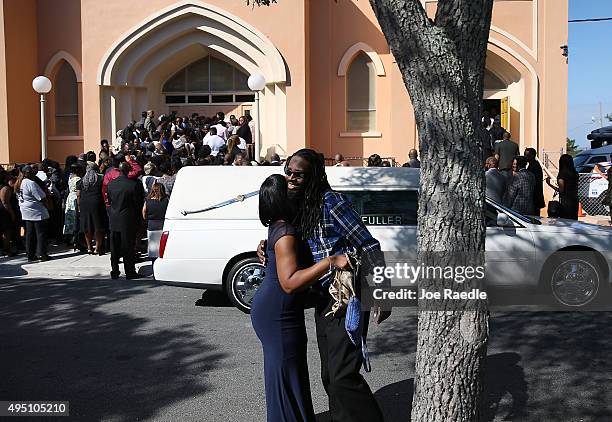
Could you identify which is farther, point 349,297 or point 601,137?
point 601,137

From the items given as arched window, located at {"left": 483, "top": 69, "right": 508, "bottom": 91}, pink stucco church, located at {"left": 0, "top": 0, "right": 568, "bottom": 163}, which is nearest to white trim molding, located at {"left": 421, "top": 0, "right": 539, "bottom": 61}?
pink stucco church, located at {"left": 0, "top": 0, "right": 568, "bottom": 163}

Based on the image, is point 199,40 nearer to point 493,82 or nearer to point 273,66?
point 273,66

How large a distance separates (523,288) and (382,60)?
12793 mm

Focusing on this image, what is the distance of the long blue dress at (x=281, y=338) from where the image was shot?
441 cm

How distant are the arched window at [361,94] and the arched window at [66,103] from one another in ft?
26.5

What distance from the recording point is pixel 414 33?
363 centimetres

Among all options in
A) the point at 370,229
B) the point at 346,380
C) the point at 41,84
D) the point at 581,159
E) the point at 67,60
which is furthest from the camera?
the point at 581,159

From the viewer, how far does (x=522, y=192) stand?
11.8 metres

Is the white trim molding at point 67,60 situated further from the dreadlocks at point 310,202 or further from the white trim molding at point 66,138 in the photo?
the dreadlocks at point 310,202

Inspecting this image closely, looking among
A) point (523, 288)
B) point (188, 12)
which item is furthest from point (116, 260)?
point (188, 12)

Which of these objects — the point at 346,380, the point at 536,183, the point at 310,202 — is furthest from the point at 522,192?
the point at 346,380

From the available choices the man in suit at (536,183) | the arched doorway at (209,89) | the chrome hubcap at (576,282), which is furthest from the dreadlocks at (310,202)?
the arched doorway at (209,89)

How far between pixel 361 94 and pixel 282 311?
57.1 ft

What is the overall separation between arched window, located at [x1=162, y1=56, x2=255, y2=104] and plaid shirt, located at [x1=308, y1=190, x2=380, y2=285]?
58.2 feet
